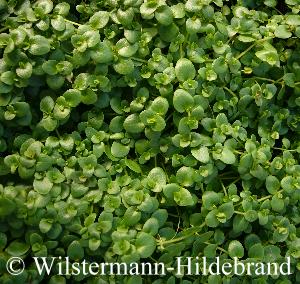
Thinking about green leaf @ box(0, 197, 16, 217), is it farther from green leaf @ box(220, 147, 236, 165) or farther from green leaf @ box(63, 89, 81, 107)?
green leaf @ box(220, 147, 236, 165)

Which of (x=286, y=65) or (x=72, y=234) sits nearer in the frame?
(x=72, y=234)

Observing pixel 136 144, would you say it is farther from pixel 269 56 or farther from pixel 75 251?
pixel 269 56

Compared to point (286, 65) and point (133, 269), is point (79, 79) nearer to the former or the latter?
point (133, 269)

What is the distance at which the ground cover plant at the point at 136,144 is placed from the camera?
1.25 metres

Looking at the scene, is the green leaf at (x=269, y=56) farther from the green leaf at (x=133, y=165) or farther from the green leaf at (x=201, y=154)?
the green leaf at (x=133, y=165)

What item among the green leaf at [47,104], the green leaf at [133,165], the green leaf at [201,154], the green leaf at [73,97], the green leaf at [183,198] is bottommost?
the green leaf at [183,198]

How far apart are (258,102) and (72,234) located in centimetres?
67

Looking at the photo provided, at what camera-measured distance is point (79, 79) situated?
4.30 feet

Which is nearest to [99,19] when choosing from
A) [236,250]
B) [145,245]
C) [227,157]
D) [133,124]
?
[133,124]

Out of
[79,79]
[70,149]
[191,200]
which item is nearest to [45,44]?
[79,79]
